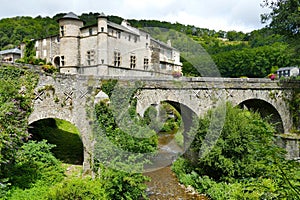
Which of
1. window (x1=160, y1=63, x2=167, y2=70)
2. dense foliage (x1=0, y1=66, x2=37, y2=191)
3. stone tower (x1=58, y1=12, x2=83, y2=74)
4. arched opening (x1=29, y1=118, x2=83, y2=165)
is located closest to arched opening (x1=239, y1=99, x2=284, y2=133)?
window (x1=160, y1=63, x2=167, y2=70)

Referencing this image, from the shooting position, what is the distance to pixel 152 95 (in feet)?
46.1

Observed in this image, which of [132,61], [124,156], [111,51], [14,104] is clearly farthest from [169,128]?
[14,104]

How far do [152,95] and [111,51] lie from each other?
12.5 meters

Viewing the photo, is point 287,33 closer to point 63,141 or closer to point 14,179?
point 63,141

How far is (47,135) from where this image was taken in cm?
1681

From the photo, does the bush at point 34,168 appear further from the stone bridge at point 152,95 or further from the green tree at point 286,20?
the green tree at point 286,20

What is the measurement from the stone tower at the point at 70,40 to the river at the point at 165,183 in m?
14.2

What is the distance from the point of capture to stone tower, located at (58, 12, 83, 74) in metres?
25.9

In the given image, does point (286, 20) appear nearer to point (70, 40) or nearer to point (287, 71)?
point (70, 40)

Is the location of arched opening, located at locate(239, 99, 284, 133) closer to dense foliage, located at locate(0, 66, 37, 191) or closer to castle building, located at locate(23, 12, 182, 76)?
castle building, located at locate(23, 12, 182, 76)

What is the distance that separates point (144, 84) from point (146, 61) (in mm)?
11598

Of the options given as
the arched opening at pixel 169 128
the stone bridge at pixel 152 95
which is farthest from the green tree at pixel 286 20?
the arched opening at pixel 169 128

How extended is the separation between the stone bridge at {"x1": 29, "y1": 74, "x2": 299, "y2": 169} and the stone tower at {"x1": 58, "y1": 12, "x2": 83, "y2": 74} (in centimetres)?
1514

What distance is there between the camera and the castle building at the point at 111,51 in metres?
24.3
